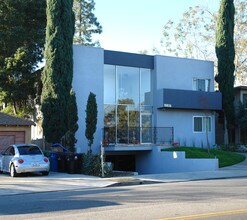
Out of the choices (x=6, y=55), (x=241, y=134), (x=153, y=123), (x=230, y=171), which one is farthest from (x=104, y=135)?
(x=241, y=134)

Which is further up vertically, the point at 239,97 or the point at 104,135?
the point at 239,97

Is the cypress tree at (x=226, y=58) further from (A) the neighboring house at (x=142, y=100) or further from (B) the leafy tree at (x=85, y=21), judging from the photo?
(B) the leafy tree at (x=85, y=21)

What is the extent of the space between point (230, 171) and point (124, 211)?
48.1ft

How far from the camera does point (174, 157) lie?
26.8 meters

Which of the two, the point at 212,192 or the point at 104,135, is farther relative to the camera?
the point at 104,135

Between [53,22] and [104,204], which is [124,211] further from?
[53,22]

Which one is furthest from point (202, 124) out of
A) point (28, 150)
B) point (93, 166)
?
point (28, 150)

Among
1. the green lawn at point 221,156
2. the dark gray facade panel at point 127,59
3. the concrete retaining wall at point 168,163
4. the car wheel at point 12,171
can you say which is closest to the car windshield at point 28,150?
the car wheel at point 12,171

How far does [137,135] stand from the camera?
1213 inches

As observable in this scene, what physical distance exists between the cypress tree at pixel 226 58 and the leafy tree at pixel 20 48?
49.7ft

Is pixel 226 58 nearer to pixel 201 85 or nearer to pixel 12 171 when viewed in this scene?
pixel 201 85

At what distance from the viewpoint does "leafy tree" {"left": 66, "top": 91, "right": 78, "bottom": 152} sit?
27.8 m

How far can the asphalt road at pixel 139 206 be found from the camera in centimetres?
952

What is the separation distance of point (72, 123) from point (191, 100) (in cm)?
1027
